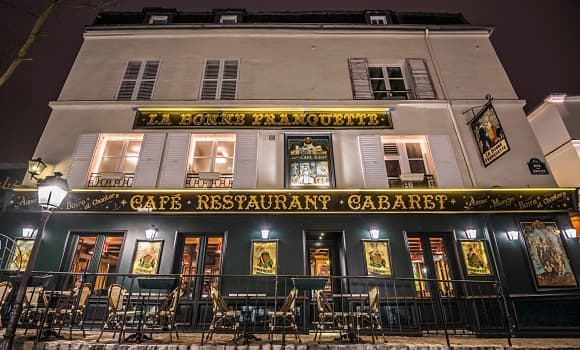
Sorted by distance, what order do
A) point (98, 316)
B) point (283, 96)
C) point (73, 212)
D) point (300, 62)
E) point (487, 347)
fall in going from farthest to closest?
point (300, 62)
point (283, 96)
point (73, 212)
point (98, 316)
point (487, 347)

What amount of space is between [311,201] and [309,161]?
171cm

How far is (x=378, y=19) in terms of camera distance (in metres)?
13.2

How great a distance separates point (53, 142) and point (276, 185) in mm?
7584

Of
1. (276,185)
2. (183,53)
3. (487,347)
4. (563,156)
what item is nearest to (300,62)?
(183,53)

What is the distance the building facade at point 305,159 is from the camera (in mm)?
8102

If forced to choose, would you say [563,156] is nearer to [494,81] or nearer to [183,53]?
[494,81]

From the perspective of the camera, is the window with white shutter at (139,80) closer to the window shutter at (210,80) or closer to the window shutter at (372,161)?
the window shutter at (210,80)

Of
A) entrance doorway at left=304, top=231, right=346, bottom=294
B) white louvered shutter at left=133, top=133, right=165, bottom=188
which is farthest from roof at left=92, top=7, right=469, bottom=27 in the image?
entrance doorway at left=304, top=231, right=346, bottom=294

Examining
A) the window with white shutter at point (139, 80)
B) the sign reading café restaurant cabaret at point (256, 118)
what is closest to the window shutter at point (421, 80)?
the sign reading café restaurant cabaret at point (256, 118)

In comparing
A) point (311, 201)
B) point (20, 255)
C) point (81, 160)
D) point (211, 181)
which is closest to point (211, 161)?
point (211, 181)

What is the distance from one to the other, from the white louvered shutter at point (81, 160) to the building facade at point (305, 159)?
0.20ft

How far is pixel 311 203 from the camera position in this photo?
834 cm

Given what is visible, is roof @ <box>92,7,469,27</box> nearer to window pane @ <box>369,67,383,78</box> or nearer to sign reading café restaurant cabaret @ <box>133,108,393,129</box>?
window pane @ <box>369,67,383,78</box>

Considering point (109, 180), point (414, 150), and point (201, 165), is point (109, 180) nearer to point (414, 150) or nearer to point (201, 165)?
point (201, 165)
